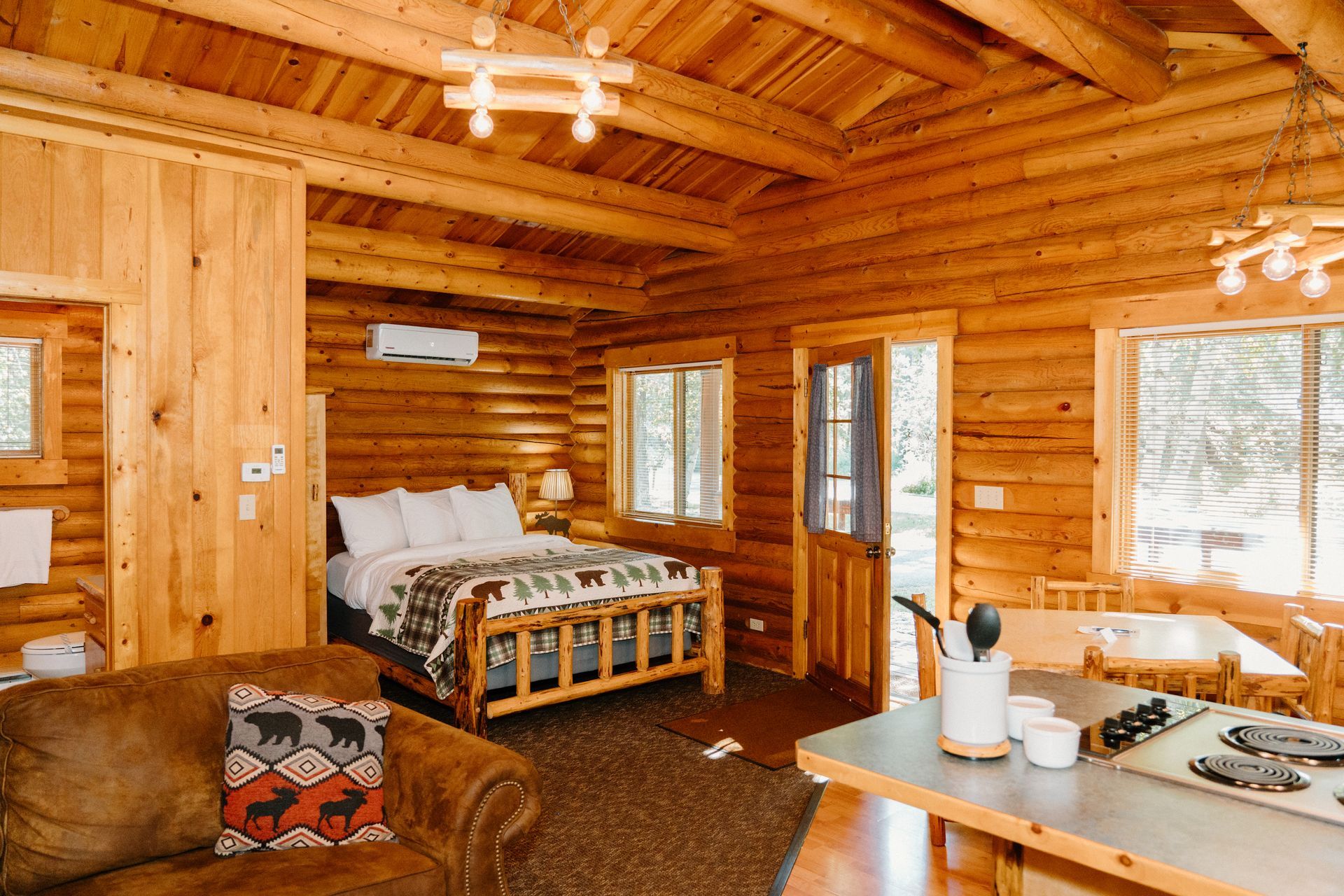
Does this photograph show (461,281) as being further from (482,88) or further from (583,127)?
(482,88)

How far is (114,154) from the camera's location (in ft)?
12.5

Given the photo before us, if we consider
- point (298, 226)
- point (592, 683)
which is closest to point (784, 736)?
point (592, 683)

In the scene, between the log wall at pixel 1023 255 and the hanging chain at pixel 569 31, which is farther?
the log wall at pixel 1023 255

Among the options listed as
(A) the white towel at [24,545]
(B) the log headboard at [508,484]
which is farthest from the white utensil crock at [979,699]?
(B) the log headboard at [508,484]

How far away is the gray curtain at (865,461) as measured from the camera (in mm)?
5129

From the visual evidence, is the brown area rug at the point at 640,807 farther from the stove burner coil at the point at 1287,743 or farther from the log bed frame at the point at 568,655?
the stove burner coil at the point at 1287,743

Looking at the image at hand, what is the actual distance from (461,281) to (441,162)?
5.21 feet

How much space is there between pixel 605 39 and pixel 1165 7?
2945 mm

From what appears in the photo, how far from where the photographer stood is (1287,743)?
1.82 metres

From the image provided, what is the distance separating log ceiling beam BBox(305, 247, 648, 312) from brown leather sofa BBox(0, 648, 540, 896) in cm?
391

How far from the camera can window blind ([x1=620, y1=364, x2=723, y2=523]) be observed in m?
6.97

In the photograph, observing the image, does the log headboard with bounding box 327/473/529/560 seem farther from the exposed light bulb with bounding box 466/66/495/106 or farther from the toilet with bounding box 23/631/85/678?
the exposed light bulb with bounding box 466/66/495/106

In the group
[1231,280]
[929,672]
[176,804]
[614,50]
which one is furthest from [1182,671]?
[614,50]

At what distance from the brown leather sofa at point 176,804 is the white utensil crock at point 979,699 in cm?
126
